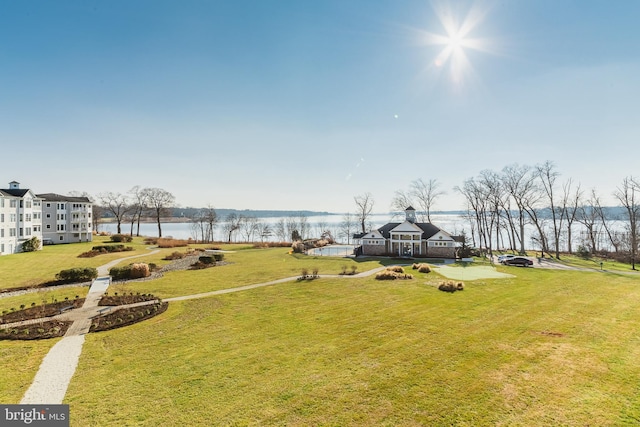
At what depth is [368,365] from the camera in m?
9.48

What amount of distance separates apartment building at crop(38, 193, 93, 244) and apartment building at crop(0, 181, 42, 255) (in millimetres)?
2670

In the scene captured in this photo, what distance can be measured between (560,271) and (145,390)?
102 feet

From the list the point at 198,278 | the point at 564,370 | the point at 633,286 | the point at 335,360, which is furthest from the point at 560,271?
the point at 198,278

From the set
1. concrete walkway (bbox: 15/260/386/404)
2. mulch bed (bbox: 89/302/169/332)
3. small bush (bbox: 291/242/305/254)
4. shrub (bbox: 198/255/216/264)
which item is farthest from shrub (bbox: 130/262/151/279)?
small bush (bbox: 291/242/305/254)

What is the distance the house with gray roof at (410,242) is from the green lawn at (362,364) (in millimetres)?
18959

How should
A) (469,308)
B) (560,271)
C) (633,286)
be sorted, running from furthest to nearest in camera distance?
(560,271) < (633,286) < (469,308)

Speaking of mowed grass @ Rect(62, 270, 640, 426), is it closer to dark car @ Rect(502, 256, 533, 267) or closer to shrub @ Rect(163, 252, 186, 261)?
dark car @ Rect(502, 256, 533, 267)

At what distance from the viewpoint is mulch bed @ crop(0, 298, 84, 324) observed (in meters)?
13.4

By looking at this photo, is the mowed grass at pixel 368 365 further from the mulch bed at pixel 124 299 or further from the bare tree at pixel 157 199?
the bare tree at pixel 157 199

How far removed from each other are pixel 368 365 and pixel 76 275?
891 inches

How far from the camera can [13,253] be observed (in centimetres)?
3419

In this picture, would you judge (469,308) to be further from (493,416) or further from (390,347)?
(493,416)

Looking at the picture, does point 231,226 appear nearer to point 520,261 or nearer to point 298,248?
point 298,248

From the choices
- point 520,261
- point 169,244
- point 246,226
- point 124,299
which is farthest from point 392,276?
point 246,226
